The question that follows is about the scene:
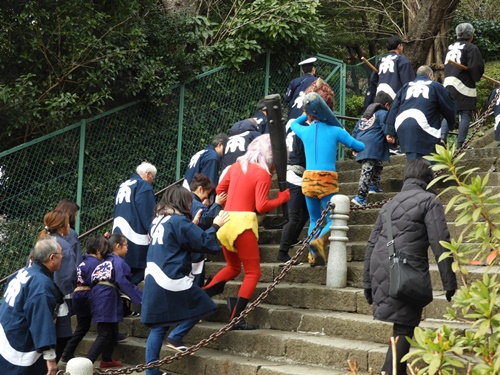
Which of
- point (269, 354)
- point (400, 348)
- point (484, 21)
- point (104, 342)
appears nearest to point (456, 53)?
point (269, 354)

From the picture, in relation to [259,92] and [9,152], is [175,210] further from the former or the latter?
[259,92]

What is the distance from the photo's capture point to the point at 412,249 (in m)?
6.19

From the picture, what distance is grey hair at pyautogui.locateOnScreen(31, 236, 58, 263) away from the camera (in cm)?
686

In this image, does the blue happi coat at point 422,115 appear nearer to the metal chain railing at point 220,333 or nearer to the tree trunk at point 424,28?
the metal chain railing at point 220,333

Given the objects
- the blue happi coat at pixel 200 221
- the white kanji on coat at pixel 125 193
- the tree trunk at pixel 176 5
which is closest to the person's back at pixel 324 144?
the blue happi coat at pixel 200 221

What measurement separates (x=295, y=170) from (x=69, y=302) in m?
3.04

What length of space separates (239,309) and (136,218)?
2.22 metres

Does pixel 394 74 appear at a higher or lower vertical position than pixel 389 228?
higher

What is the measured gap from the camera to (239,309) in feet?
26.5

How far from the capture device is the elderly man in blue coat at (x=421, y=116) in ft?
30.9

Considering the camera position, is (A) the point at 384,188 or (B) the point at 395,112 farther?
(A) the point at 384,188

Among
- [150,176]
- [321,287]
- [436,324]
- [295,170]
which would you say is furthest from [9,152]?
[436,324]

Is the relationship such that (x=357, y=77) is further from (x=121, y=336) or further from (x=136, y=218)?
(x=121, y=336)

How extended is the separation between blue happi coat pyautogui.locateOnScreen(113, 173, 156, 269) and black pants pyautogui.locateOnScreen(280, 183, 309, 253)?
1.62 meters
